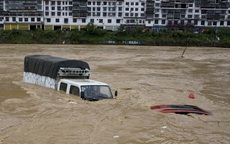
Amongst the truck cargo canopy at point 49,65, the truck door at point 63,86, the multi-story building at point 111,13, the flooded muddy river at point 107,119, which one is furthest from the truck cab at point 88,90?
the multi-story building at point 111,13

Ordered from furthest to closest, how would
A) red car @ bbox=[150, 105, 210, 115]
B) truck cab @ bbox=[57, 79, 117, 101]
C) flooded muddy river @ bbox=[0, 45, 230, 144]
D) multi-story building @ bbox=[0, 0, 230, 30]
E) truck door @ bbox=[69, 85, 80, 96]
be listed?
multi-story building @ bbox=[0, 0, 230, 30]
truck door @ bbox=[69, 85, 80, 96]
truck cab @ bbox=[57, 79, 117, 101]
red car @ bbox=[150, 105, 210, 115]
flooded muddy river @ bbox=[0, 45, 230, 144]

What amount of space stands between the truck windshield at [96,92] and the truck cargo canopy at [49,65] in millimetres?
2752

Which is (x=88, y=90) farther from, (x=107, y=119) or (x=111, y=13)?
(x=111, y=13)

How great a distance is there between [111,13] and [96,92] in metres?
77.6

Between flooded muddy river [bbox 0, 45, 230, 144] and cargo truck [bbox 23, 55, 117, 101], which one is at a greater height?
cargo truck [bbox 23, 55, 117, 101]

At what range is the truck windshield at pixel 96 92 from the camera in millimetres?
14516

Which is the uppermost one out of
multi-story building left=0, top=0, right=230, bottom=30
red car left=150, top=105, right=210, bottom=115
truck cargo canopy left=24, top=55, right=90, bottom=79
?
multi-story building left=0, top=0, right=230, bottom=30

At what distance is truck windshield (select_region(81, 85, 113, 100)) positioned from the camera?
14.5 m

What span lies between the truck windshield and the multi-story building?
76.1 metres

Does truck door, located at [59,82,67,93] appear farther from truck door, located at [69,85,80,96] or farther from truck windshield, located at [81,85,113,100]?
truck windshield, located at [81,85,113,100]

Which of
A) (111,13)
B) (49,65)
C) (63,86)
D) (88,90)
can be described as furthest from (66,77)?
(111,13)

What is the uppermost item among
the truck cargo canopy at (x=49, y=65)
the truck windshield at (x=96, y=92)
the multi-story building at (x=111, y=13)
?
the multi-story building at (x=111, y=13)

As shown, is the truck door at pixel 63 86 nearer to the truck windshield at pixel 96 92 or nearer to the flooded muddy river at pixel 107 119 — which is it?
the flooded muddy river at pixel 107 119

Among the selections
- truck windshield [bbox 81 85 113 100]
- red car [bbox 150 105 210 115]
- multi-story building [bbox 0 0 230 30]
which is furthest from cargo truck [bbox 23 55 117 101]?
multi-story building [bbox 0 0 230 30]
